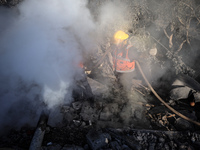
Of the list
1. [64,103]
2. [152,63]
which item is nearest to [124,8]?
[152,63]

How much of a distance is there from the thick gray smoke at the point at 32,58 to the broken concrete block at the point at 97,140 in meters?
1.57

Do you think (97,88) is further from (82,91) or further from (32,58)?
(32,58)

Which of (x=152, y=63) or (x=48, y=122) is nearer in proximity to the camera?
(x=48, y=122)

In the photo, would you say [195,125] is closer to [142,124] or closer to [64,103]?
[142,124]

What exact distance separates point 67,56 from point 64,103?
1710 mm

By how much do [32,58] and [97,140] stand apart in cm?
290

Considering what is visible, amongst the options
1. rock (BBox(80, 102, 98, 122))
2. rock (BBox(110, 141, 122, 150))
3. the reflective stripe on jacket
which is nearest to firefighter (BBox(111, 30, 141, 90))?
the reflective stripe on jacket

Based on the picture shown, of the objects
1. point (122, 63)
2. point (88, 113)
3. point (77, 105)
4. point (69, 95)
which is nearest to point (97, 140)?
point (88, 113)

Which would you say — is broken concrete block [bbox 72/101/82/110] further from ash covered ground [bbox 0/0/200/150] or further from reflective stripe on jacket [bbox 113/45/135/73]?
reflective stripe on jacket [bbox 113/45/135/73]

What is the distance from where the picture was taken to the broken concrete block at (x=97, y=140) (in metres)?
2.48

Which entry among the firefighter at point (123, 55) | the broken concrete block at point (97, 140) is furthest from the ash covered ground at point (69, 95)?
the firefighter at point (123, 55)

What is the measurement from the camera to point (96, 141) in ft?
8.22

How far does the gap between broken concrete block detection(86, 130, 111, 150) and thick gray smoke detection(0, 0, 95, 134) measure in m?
1.57

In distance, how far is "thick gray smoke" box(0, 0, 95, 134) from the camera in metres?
2.88
